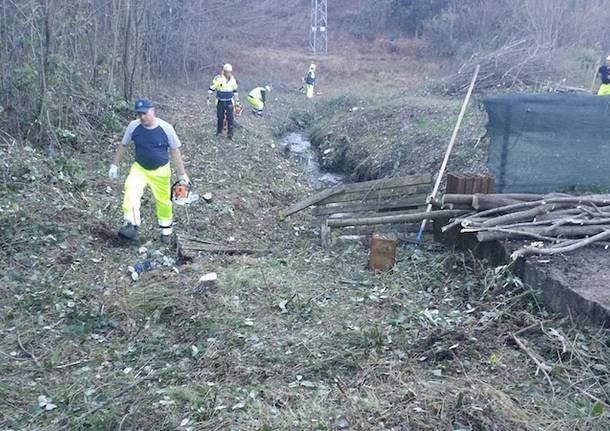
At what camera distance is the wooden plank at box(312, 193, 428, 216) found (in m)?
7.70

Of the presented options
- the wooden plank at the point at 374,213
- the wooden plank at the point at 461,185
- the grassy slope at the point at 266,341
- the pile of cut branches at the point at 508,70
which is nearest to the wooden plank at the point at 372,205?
the wooden plank at the point at 374,213

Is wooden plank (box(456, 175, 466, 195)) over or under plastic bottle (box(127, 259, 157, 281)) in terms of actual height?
over

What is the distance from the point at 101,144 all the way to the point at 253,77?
654 inches

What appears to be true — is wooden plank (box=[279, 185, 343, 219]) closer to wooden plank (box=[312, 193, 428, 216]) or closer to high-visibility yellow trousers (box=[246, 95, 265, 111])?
wooden plank (box=[312, 193, 428, 216])

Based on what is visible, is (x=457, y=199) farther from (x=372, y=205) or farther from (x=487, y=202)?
(x=372, y=205)

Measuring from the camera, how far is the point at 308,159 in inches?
609

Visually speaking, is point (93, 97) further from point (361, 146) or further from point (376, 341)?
point (376, 341)

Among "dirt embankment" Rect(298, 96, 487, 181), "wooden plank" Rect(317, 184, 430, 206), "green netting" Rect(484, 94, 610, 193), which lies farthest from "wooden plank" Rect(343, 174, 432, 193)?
"dirt embankment" Rect(298, 96, 487, 181)

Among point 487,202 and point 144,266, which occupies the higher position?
point 487,202

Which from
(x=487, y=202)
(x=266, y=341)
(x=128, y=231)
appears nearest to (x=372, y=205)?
(x=487, y=202)

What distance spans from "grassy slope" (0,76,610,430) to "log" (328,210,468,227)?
14.1 inches

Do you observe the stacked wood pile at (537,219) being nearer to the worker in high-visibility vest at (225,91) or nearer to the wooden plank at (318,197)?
the wooden plank at (318,197)

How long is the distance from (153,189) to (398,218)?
3.06m

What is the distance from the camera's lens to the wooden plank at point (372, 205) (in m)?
7.70
